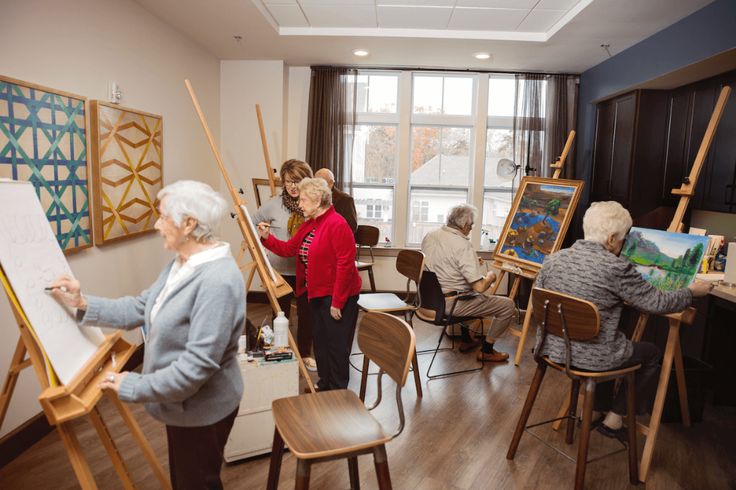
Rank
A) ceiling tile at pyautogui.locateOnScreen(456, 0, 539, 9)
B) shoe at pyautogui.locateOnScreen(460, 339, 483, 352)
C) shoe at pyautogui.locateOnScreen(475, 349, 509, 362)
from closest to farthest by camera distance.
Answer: ceiling tile at pyautogui.locateOnScreen(456, 0, 539, 9) → shoe at pyautogui.locateOnScreen(475, 349, 509, 362) → shoe at pyautogui.locateOnScreen(460, 339, 483, 352)

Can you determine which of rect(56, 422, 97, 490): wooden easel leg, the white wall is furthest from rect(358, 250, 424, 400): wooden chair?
rect(56, 422, 97, 490): wooden easel leg

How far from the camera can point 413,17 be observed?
4.24m

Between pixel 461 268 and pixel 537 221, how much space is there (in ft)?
3.32

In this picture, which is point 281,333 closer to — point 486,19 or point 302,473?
point 302,473

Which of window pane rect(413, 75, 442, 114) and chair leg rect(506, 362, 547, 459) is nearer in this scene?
chair leg rect(506, 362, 547, 459)

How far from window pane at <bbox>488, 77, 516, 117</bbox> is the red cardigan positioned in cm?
368

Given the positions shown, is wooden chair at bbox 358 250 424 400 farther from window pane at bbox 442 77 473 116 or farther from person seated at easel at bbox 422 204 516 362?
window pane at bbox 442 77 473 116

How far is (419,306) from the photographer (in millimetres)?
3869

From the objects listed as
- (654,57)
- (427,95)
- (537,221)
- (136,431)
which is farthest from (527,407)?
(427,95)

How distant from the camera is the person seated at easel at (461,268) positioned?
3779 mm

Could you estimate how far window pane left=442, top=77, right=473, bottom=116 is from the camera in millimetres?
5996

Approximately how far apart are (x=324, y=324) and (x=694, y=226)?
344cm

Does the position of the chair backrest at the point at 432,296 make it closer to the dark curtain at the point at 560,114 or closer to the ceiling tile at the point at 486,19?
the ceiling tile at the point at 486,19

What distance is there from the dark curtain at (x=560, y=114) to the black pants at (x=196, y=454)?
16.5 ft
